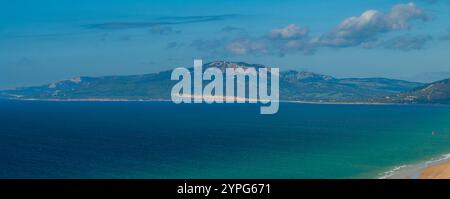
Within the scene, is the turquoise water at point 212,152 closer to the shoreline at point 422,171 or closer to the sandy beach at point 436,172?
the shoreline at point 422,171

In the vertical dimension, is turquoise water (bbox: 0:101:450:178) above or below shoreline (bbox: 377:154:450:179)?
above

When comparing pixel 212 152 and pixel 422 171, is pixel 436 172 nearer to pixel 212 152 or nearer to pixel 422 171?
pixel 422 171

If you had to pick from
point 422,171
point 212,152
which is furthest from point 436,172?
point 212,152

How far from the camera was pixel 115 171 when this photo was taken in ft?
176

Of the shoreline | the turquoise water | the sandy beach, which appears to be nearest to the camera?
the sandy beach

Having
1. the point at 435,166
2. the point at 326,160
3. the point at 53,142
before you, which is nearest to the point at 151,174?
the point at 326,160

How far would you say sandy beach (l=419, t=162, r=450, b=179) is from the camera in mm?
46750

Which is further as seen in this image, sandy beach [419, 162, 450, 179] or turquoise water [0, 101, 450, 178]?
turquoise water [0, 101, 450, 178]

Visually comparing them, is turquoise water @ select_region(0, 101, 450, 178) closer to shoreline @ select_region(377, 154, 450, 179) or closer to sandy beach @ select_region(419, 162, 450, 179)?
shoreline @ select_region(377, 154, 450, 179)

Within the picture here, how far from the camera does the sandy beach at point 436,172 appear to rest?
46750 millimetres


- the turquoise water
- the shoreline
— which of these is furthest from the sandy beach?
the turquoise water

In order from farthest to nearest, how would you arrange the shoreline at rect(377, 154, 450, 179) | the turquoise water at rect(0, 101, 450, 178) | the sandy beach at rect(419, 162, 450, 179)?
the turquoise water at rect(0, 101, 450, 178)
the shoreline at rect(377, 154, 450, 179)
the sandy beach at rect(419, 162, 450, 179)
